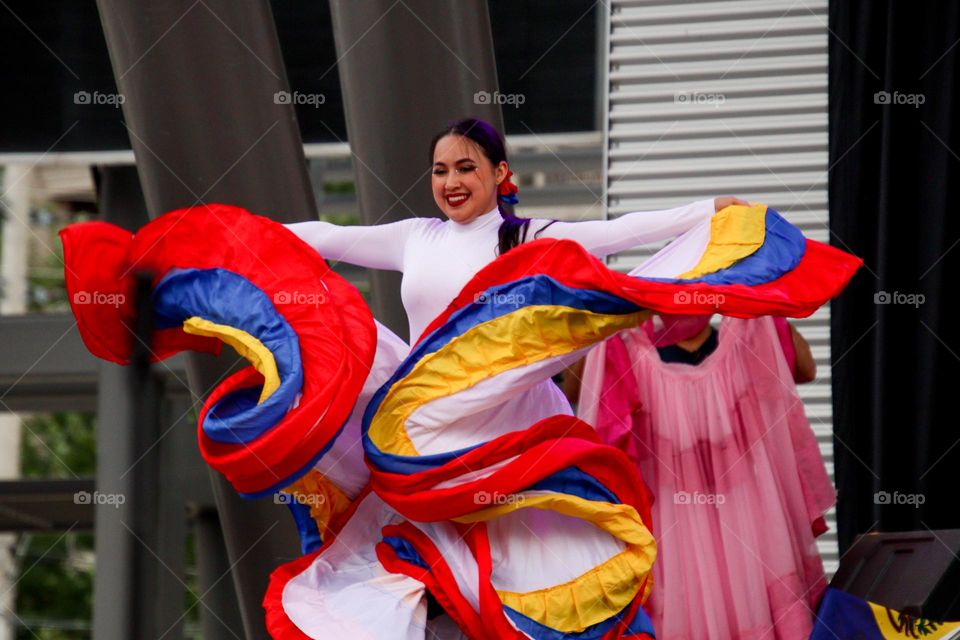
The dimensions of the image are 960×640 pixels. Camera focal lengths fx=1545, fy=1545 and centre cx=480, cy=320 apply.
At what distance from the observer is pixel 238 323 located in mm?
3455

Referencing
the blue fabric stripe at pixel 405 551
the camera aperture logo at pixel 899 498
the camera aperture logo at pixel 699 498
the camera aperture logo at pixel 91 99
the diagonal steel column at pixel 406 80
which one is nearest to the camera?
the blue fabric stripe at pixel 405 551

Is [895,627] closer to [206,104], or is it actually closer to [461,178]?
[461,178]

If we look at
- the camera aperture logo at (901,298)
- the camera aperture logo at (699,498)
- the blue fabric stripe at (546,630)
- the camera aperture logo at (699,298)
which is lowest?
the blue fabric stripe at (546,630)

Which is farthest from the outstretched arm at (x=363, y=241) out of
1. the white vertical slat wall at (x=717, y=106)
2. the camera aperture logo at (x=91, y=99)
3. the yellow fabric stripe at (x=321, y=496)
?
the camera aperture logo at (x=91, y=99)

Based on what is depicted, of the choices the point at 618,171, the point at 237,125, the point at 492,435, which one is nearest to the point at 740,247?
the point at 492,435

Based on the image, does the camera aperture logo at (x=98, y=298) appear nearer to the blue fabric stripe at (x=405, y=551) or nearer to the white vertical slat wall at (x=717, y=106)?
the blue fabric stripe at (x=405, y=551)

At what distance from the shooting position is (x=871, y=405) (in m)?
4.85

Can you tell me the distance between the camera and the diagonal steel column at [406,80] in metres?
5.06

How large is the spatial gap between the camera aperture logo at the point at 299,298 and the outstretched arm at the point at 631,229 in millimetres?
537

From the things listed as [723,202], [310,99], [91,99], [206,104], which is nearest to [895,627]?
[723,202]

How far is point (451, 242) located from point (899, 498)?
183cm

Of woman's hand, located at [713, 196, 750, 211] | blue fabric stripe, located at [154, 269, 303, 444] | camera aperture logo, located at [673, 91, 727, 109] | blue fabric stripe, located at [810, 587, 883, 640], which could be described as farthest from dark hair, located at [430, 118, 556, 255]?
camera aperture logo, located at [673, 91, 727, 109]

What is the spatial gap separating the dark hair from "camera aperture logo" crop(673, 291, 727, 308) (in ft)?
1.48

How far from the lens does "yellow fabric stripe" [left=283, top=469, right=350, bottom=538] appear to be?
138 inches
